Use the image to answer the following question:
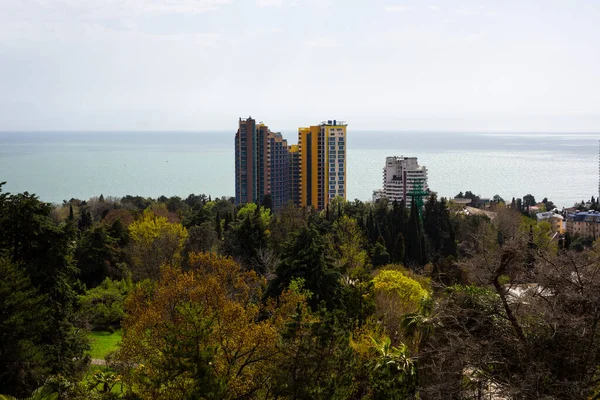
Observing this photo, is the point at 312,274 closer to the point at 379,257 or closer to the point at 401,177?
the point at 379,257

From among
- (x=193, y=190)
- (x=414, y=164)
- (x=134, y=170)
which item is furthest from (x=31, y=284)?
(x=134, y=170)

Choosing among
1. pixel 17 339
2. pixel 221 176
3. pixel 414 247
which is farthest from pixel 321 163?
pixel 221 176

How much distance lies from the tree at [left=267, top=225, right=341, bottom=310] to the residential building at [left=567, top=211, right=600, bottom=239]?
3585cm

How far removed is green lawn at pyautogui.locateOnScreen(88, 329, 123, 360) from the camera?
1784 centimetres

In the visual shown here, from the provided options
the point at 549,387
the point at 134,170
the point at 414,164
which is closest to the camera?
the point at 549,387

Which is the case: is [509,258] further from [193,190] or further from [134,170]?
[134,170]

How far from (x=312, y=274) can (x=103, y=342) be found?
7.98m

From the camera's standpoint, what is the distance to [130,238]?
28.2 m

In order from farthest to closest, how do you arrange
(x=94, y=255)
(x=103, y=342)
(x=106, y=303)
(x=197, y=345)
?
1. (x=94, y=255)
2. (x=106, y=303)
3. (x=103, y=342)
4. (x=197, y=345)

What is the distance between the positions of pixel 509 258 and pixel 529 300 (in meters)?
0.74

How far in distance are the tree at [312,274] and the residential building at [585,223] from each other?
3585 cm

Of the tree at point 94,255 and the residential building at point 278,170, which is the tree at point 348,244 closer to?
the tree at point 94,255

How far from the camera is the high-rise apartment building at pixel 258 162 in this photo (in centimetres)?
5200

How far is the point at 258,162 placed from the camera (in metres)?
53.1
